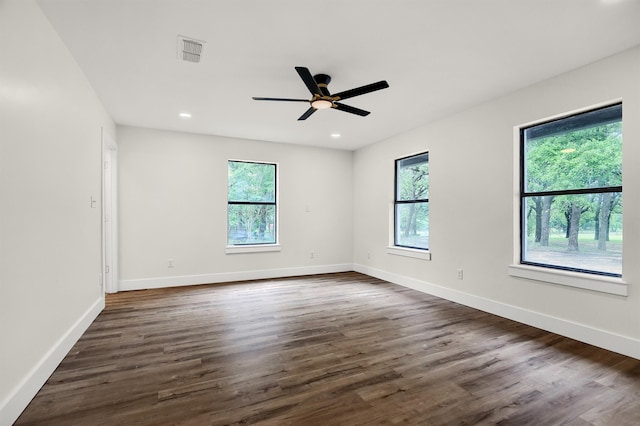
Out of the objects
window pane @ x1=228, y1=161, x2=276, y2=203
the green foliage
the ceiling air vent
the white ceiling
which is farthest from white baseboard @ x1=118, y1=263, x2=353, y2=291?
the green foliage

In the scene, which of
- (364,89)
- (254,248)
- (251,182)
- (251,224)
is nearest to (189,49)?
(364,89)

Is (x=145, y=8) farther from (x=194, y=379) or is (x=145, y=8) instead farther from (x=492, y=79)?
(x=492, y=79)

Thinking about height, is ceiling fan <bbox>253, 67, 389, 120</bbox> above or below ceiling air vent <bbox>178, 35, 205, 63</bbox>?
below

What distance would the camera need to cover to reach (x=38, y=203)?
84.0 inches

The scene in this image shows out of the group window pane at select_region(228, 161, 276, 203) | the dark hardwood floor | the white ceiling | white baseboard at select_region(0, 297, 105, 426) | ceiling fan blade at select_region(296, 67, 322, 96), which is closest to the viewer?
white baseboard at select_region(0, 297, 105, 426)

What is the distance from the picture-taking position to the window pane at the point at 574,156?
2861mm

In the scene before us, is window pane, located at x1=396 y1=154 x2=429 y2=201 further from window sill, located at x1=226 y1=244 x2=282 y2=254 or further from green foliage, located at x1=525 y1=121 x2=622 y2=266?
window sill, located at x1=226 y1=244 x2=282 y2=254

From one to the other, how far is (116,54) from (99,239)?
2038 mm

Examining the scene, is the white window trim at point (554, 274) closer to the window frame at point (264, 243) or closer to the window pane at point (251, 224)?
the window frame at point (264, 243)

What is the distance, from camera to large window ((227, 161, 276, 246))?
5625 mm

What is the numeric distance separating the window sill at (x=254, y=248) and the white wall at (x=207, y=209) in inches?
3.1

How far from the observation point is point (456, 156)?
14.0 ft

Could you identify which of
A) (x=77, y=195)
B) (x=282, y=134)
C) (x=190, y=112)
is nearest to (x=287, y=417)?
(x=77, y=195)

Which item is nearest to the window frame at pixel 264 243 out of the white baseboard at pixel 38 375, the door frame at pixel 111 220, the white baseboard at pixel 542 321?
the door frame at pixel 111 220
